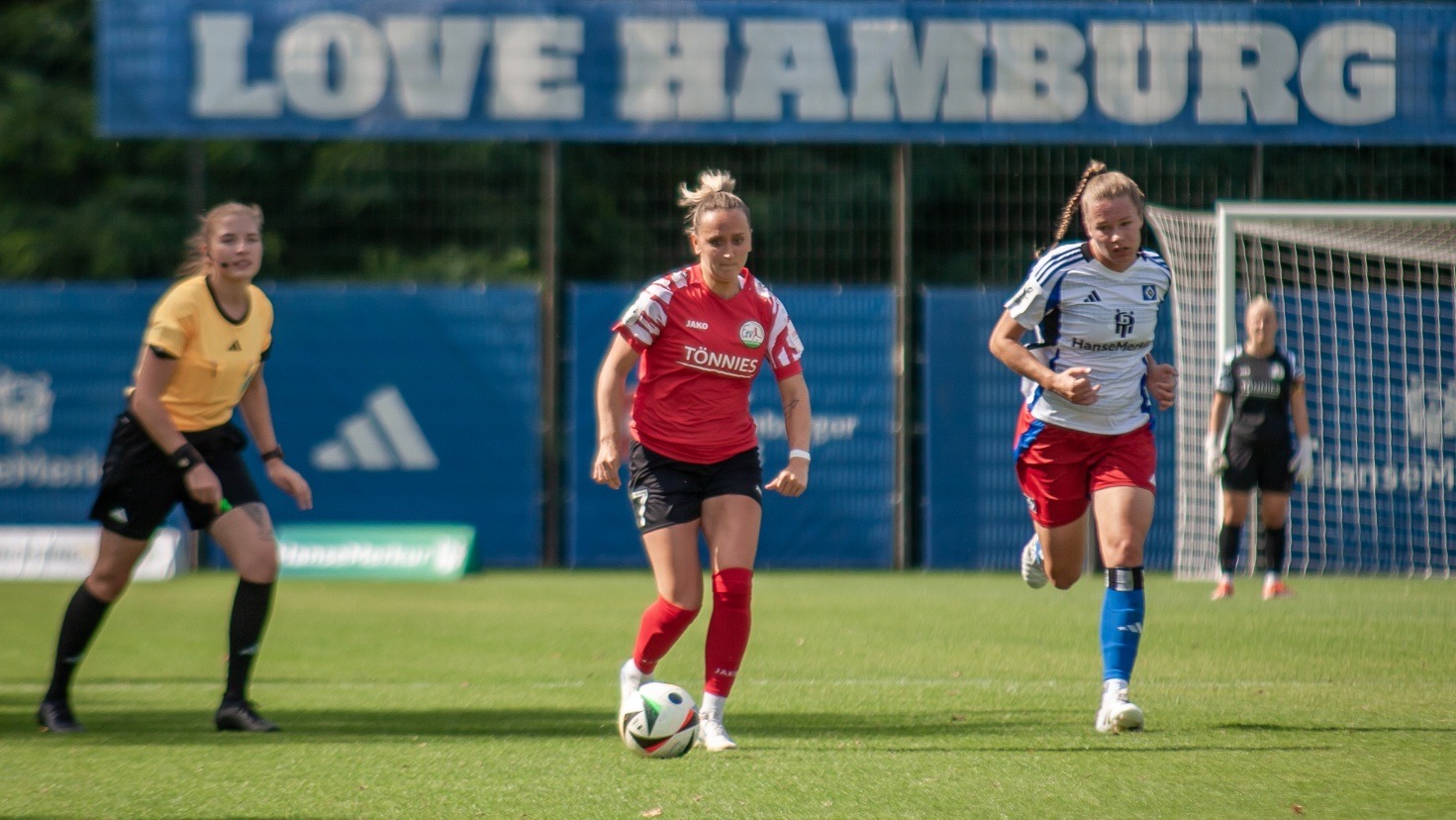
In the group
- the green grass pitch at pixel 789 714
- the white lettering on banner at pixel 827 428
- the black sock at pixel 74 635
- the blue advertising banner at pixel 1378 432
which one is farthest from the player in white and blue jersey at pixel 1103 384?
the blue advertising banner at pixel 1378 432

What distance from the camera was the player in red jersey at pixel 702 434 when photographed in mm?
5879

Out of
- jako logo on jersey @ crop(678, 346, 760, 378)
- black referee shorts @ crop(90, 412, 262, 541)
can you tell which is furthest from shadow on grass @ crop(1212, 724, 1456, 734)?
black referee shorts @ crop(90, 412, 262, 541)

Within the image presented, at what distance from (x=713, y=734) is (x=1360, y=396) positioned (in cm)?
1087

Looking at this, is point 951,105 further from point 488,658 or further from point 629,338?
point 629,338

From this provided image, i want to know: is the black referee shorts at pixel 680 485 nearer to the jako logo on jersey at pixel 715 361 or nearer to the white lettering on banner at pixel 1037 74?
the jako logo on jersey at pixel 715 361

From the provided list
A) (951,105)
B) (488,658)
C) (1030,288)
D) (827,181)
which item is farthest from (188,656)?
(827,181)

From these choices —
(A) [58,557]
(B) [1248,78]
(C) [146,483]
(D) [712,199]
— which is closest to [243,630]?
(C) [146,483]

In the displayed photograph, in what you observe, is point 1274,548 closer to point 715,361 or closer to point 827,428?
point 827,428

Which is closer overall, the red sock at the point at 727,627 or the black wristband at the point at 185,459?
the red sock at the point at 727,627

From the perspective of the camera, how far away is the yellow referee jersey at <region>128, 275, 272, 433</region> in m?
6.40

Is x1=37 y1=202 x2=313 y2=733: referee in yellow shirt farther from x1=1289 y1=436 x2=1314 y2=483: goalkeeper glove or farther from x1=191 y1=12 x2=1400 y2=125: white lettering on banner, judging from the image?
x1=191 y1=12 x2=1400 y2=125: white lettering on banner

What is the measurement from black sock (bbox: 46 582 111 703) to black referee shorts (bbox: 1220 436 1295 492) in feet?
→ 27.3

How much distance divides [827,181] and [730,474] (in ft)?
40.7

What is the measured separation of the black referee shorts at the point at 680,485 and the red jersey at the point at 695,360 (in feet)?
0.12
